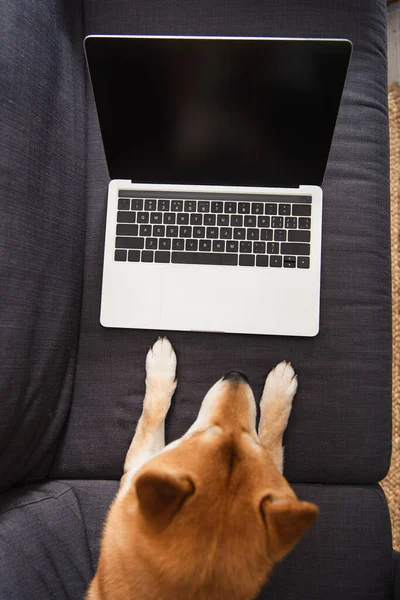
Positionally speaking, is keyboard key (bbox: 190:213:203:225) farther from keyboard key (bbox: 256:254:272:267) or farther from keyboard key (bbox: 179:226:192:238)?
keyboard key (bbox: 256:254:272:267)

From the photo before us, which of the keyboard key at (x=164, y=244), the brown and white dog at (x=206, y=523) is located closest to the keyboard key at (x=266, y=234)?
the keyboard key at (x=164, y=244)

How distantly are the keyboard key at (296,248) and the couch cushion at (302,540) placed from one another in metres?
0.77

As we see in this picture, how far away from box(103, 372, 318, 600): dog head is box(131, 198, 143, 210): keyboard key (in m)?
0.84

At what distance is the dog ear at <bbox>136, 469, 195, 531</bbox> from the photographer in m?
1.08

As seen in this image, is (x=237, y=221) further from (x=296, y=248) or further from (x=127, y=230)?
(x=127, y=230)

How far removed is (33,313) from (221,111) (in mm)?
827

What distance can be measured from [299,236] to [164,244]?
453 millimetres

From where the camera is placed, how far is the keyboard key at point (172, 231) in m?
1.63

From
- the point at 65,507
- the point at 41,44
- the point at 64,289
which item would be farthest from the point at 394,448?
the point at 41,44

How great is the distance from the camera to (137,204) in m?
Result: 1.65

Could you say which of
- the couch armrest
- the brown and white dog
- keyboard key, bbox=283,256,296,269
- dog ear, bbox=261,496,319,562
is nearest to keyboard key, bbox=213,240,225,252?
keyboard key, bbox=283,256,296,269

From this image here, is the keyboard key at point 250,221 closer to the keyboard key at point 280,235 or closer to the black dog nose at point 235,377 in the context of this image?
the keyboard key at point 280,235

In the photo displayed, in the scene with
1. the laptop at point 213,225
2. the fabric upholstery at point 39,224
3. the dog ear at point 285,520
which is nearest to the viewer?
the dog ear at point 285,520

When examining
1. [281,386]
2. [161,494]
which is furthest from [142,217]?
[161,494]
